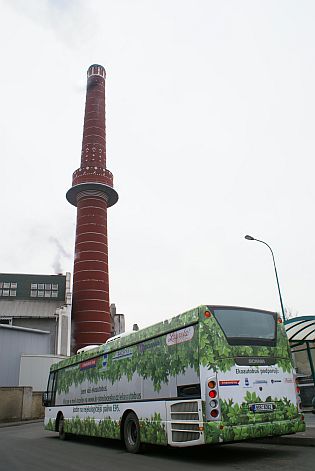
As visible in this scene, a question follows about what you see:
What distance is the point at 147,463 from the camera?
845cm

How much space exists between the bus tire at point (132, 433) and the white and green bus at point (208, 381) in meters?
Result: 0.02

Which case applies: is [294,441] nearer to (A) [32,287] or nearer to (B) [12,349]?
(B) [12,349]

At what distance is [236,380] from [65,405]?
27.4 feet

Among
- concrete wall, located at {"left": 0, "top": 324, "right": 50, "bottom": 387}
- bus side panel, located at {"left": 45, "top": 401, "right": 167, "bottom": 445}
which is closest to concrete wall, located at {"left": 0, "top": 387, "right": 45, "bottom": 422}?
concrete wall, located at {"left": 0, "top": 324, "right": 50, "bottom": 387}

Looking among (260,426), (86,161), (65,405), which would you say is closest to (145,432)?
(260,426)

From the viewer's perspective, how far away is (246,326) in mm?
8680

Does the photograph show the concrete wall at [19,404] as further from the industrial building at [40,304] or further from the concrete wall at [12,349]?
the industrial building at [40,304]

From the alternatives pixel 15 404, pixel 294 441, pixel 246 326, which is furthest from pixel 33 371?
pixel 246 326

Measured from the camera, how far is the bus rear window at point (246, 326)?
8438 mm

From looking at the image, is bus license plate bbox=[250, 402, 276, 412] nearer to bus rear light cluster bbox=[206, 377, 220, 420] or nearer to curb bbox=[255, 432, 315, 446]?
bus rear light cluster bbox=[206, 377, 220, 420]

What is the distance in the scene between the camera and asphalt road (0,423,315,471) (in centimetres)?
769

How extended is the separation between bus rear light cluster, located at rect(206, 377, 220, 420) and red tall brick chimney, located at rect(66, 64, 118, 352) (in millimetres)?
35069

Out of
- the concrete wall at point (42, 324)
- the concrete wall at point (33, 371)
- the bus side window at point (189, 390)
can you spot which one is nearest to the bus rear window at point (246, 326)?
the bus side window at point (189, 390)

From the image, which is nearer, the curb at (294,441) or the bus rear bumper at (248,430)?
the bus rear bumper at (248,430)
